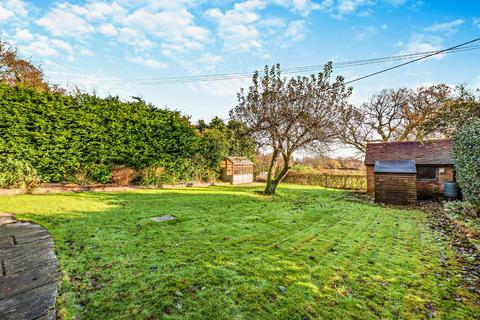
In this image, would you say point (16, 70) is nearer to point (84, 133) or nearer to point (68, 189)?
point (84, 133)

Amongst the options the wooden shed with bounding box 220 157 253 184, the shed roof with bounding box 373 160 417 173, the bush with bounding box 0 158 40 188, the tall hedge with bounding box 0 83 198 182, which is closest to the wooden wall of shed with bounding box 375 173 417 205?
the shed roof with bounding box 373 160 417 173

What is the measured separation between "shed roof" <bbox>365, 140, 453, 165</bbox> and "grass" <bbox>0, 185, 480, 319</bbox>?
1076cm

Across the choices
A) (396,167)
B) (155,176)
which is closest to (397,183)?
(396,167)

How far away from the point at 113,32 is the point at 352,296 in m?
12.8

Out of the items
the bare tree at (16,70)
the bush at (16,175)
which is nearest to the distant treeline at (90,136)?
the bush at (16,175)

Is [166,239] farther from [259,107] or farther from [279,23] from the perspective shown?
[279,23]

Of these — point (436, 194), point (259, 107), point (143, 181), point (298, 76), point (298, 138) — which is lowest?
point (436, 194)

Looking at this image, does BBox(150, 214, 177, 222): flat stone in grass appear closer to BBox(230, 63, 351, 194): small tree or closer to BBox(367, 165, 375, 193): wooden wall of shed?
BBox(230, 63, 351, 194): small tree

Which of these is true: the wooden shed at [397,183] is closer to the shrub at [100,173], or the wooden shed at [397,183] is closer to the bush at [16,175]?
the shrub at [100,173]

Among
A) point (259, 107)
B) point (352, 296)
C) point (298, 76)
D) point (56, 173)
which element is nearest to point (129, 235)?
point (352, 296)

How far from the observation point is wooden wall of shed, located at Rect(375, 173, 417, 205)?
448 inches

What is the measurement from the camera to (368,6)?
9.24 meters

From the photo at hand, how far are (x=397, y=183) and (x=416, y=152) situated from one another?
5312 millimetres

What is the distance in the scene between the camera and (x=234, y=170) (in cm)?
1873
